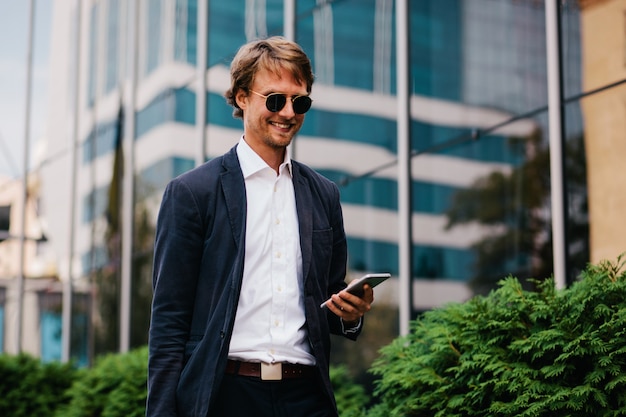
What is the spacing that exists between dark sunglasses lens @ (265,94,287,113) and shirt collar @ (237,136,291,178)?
7.5 inches

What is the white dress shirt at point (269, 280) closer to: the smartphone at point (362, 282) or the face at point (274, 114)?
the face at point (274, 114)

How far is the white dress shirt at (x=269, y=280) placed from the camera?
10.9ft

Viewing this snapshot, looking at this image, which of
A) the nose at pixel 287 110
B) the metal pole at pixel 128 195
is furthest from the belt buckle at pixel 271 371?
the metal pole at pixel 128 195

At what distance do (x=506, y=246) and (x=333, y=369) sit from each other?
1853 mm

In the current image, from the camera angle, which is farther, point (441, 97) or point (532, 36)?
point (441, 97)

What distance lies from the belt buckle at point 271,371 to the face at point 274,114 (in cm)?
70

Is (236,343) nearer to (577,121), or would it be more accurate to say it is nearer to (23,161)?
(577,121)

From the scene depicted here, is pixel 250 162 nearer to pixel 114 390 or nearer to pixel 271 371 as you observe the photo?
pixel 271 371

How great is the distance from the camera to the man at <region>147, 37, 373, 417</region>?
3291 millimetres

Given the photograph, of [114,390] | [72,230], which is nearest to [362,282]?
[114,390]

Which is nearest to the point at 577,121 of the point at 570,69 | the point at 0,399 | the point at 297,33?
the point at 570,69

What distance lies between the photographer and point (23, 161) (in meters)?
18.7

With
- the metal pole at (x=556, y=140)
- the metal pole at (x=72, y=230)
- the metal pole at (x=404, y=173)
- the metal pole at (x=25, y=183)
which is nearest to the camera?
the metal pole at (x=556, y=140)

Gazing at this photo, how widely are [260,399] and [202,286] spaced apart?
0.39 m
